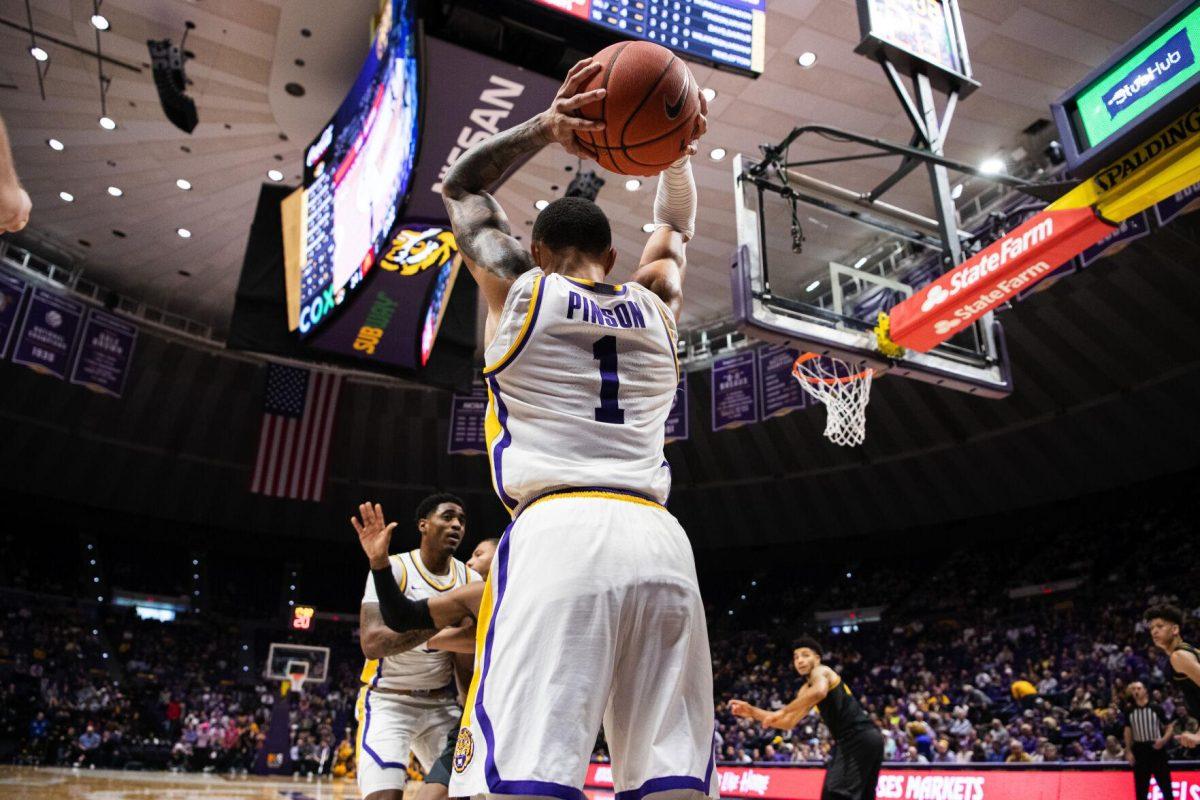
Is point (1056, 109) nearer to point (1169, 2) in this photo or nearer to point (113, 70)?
point (1169, 2)

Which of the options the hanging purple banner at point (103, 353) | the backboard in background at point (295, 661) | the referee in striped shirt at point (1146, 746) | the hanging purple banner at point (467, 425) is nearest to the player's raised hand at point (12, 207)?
the referee in striped shirt at point (1146, 746)

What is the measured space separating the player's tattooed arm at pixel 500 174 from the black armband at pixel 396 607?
1.11 metres

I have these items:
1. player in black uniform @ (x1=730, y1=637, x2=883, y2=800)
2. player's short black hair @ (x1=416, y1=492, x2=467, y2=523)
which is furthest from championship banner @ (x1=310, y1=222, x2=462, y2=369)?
player in black uniform @ (x1=730, y1=637, x2=883, y2=800)

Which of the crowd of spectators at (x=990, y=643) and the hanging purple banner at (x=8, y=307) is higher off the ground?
the hanging purple banner at (x=8, y=307)

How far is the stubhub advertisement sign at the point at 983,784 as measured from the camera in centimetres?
695

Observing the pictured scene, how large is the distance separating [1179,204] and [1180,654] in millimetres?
5820

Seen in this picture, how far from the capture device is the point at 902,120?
41.1ft

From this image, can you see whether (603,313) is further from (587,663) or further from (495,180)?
(587,663)

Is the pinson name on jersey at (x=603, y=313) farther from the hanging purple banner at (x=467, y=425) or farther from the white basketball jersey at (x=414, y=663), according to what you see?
the hanging purple banner at (x=467, y=425)

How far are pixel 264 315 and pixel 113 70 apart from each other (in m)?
5.00

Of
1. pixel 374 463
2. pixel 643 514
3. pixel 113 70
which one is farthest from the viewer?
pixel 374 463

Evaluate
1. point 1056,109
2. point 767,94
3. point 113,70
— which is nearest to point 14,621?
point 113,70

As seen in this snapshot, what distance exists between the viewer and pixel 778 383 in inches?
562

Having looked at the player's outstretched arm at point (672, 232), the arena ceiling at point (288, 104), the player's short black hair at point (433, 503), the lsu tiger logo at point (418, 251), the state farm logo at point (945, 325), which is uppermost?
the arena ceiling at point (288, 104)
